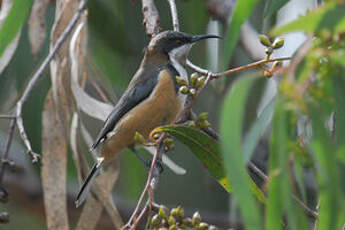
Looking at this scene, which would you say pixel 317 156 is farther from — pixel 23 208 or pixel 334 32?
pixel 23 208

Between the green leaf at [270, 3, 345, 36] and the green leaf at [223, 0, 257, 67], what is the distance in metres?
0.41

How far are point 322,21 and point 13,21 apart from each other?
Answer: 1926 millimetres

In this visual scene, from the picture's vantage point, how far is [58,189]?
3219mm

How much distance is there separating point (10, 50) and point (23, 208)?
2252 millimetres

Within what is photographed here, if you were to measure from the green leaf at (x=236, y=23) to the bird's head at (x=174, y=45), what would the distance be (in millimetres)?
1813

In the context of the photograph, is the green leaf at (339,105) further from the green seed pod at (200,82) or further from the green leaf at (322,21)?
the green seed pod at (200,82)

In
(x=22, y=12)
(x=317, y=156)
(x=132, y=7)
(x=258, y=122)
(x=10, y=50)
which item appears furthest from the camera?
(x=132, y=7)

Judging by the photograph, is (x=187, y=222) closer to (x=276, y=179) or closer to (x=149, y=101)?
(x=276, y=179)

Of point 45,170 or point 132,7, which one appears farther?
point 132,7

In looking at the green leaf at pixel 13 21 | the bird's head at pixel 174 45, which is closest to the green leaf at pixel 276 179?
the green leaf at pixel 13 21

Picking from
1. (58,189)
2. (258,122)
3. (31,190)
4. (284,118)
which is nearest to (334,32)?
(284,118)

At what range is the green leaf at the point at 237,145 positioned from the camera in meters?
1.62

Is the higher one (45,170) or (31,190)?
(45,170)

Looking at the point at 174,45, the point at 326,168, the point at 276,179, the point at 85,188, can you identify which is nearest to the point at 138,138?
the point at 276,179
